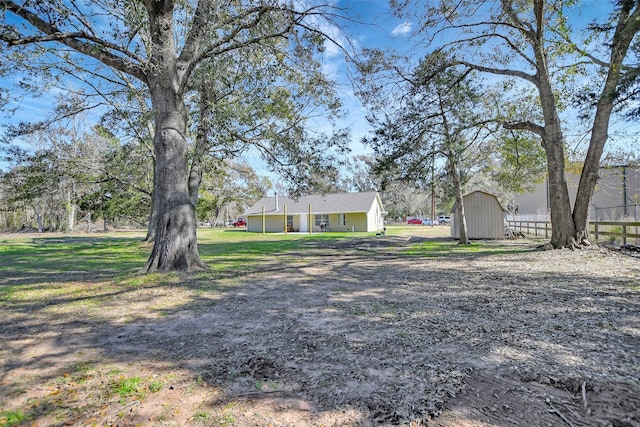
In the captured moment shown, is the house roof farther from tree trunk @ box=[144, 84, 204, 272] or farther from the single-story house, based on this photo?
tree trunk @ box=[144, 84, 204, 272]

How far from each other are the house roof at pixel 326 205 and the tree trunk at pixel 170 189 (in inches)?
1000

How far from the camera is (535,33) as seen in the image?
10227mm

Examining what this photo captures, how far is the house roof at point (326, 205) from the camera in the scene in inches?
1334

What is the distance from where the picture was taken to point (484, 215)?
17938 mm

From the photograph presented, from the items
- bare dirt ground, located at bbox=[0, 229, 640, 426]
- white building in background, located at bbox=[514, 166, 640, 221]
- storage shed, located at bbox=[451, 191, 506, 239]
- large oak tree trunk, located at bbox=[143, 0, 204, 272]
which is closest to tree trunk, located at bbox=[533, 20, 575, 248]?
white building in background, located at bbox=[514, 166, 640, 221]

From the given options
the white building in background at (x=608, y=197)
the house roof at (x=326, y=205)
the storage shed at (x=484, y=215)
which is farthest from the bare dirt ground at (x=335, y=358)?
the house roof at (x=326, y=205)

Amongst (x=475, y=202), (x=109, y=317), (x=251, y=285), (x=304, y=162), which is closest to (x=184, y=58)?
(x=304, y=162)

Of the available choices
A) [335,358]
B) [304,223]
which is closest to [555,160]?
[335,358]

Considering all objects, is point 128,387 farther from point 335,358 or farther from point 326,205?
point 326,205

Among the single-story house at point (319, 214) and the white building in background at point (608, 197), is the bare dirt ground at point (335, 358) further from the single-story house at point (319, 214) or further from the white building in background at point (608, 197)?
the single-story house at point (319, 214)

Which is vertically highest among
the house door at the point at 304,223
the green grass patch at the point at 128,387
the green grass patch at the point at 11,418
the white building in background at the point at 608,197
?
the white building in background at the point at 608,197

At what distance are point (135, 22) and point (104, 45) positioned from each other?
3.42 feet

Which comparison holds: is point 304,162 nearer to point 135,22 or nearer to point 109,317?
point 135,22

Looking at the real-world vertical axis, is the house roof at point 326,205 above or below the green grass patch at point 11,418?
above
